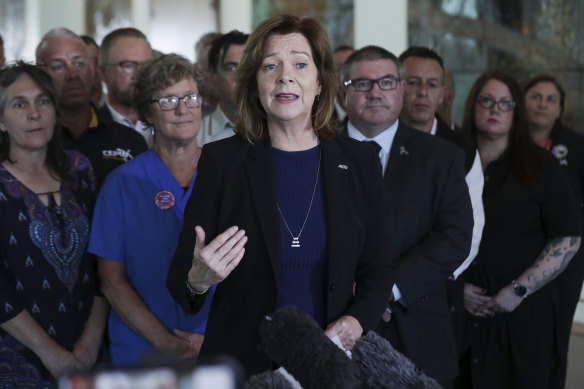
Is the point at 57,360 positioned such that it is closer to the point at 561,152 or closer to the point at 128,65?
the point at 128,65

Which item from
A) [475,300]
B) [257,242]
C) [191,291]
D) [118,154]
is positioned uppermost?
[118,154]

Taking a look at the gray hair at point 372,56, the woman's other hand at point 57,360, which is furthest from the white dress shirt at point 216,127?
the woman's other hand at point 57,360

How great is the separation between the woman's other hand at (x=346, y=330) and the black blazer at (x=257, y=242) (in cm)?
4

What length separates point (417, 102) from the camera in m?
3.89

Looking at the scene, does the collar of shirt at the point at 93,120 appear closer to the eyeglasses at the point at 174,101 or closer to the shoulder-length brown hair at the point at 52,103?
the shoulder-length brown hair at the point at 52,103

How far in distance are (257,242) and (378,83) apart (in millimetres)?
1402

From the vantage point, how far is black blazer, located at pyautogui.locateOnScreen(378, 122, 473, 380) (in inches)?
113

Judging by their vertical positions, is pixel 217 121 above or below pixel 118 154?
above

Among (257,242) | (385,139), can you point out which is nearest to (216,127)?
(385,139)

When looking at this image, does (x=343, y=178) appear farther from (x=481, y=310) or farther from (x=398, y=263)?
(x=481, y=310)

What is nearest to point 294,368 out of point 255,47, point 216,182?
point 216,182

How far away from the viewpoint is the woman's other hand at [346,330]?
1927mm

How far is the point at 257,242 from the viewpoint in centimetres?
203

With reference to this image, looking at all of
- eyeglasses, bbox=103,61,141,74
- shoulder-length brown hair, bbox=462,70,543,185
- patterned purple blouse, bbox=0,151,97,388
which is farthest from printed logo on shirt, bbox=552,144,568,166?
patterned purple blouse, bbox=0,151,97,388
